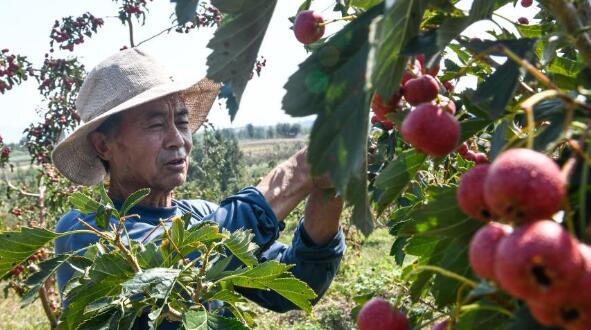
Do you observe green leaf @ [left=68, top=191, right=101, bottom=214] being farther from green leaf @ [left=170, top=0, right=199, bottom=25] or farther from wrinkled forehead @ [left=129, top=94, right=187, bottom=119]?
wrinkled forehead @ [left=129, top=94, right=187, bottom=119]

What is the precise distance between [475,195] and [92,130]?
8.99ft

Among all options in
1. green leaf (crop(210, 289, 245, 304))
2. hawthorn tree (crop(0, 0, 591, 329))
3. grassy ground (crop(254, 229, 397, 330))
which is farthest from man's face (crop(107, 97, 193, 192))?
grassy ground (crop(254, 229, 397, 330))

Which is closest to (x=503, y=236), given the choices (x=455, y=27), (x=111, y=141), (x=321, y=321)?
(x=455, y=27)

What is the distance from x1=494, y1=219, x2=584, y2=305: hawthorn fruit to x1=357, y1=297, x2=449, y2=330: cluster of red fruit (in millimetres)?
294

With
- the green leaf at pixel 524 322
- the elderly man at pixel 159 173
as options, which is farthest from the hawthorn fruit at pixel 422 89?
the elderly man at pixel 159 173

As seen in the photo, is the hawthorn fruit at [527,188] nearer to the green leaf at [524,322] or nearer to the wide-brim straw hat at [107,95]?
the green leaf at [524,322]

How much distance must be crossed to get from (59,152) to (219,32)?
2470 mm

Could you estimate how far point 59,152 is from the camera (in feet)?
10.2

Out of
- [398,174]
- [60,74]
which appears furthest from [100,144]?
[60,74]

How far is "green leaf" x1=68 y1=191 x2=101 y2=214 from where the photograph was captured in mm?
1786

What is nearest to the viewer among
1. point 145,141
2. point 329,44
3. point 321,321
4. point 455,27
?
point 329,44

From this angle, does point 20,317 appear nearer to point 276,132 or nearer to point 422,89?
point 422,89

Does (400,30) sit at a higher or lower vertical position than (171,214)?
higher

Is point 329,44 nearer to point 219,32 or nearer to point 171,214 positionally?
point 219,32
